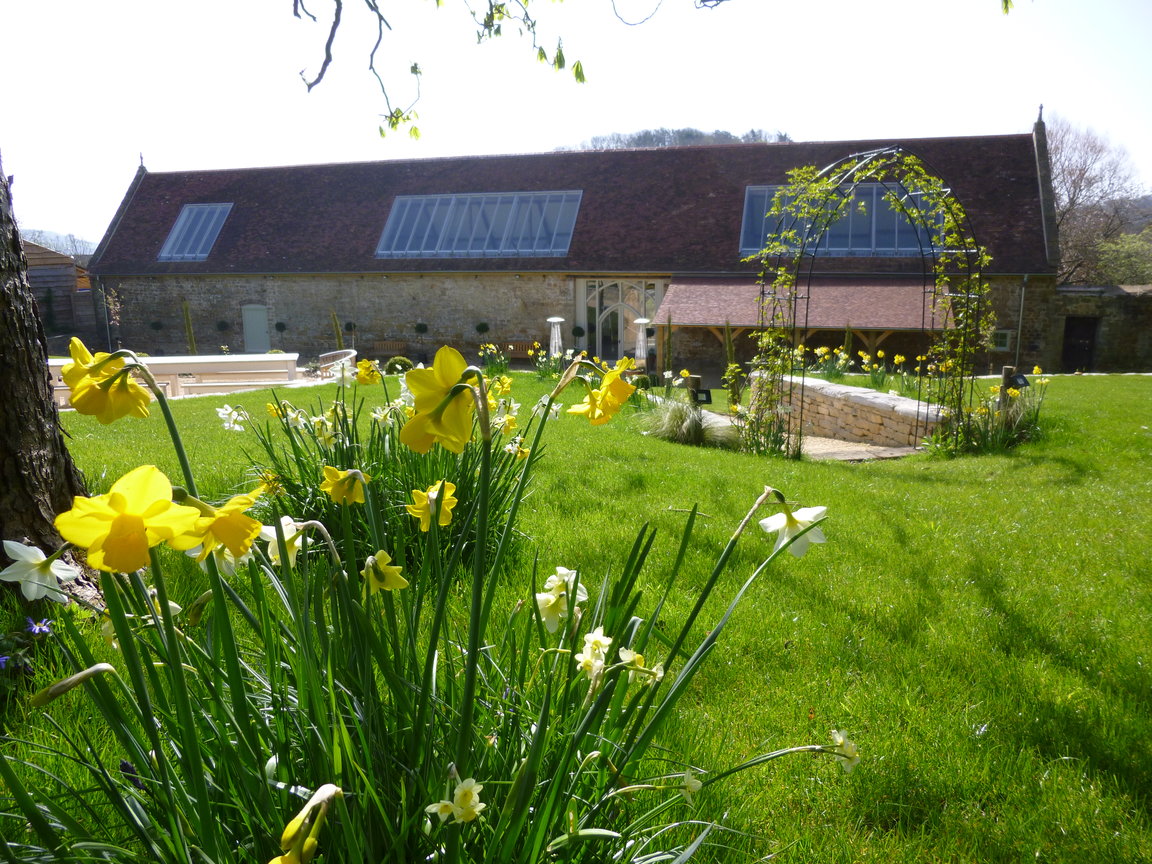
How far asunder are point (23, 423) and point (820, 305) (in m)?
16.1

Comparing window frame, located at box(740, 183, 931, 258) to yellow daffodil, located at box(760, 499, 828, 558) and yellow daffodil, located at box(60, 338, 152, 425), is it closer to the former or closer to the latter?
yellow daffodil, located at box(760, 499, 828, 558)

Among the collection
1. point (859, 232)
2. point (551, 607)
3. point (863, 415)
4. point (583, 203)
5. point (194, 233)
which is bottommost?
point (863, 415)

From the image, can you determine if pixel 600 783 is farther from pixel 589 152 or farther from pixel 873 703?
pixel 589 152

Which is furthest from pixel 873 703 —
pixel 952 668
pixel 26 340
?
pixel 26 340

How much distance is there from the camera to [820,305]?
16688 mm

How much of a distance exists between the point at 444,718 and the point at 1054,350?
1982 centimetres

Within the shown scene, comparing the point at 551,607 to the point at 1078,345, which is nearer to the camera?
the point at 551,607

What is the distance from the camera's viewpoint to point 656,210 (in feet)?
66.1

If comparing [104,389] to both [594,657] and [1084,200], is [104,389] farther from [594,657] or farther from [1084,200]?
[1084,200]

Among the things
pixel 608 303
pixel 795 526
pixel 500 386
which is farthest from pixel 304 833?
pixel 608 303

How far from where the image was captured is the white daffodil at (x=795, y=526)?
1.14 meters

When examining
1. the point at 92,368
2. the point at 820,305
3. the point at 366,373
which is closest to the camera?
the point at 92,368

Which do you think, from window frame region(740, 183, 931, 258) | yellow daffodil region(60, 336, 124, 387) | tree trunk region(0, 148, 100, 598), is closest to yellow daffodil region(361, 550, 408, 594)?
yellow daffodil region(60, 336, 124, 387)

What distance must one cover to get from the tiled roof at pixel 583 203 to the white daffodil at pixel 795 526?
59.7ft
